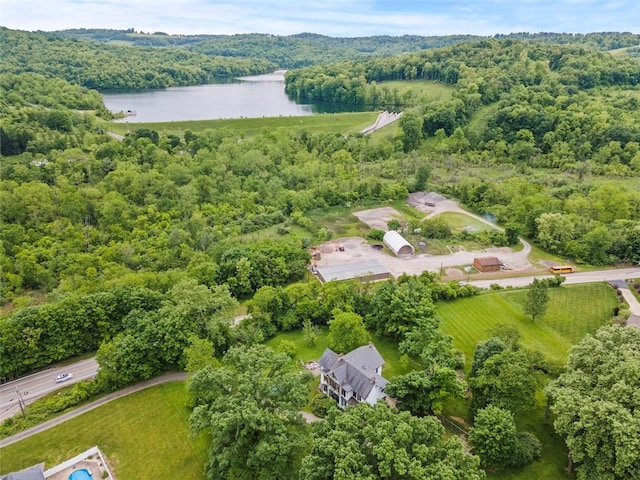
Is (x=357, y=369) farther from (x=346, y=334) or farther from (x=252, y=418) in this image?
(x=252, y=418)

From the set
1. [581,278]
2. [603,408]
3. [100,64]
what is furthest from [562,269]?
[100,64]

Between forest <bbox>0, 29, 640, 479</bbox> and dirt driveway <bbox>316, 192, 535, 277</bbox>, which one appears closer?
forest <bbox>0, 29, 640, 479</bbox>

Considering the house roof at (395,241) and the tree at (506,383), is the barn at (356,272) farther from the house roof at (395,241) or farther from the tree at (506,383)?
the tree at (506,383)

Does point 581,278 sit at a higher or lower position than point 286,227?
lower

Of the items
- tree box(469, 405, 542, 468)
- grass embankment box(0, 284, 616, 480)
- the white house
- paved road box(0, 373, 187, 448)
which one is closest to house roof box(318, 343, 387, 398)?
the white house

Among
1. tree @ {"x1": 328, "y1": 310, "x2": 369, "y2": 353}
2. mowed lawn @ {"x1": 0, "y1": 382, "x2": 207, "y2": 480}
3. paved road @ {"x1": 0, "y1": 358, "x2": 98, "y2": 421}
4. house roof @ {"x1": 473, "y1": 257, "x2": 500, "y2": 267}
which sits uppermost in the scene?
tree @ {"x1": 328, "y1": 310, "x2": 369, "y2": 353}

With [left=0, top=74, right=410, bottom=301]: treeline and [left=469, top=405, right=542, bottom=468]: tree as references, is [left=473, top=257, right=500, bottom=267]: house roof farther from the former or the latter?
[left=469, top=405, right=542, bottom=468]: tree
